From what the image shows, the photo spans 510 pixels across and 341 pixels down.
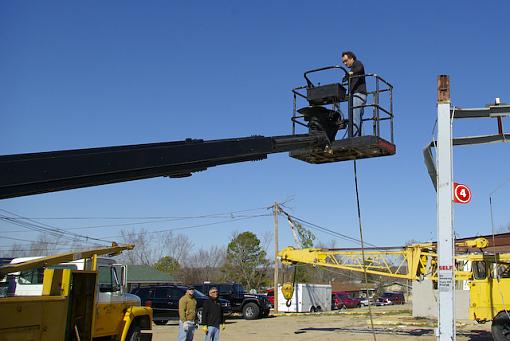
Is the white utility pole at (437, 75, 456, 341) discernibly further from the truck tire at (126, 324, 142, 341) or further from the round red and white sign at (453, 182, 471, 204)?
the truck tire at (126, 324, 142, 341)

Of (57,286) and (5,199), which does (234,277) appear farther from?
(5,199)

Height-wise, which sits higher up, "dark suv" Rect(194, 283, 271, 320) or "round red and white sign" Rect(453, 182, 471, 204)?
"round red and white sign" Rect(453, 182, 471, 204)

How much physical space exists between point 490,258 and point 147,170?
14.8 metres

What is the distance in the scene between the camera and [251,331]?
2223cm

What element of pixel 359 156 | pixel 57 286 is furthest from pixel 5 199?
pixel 359 156

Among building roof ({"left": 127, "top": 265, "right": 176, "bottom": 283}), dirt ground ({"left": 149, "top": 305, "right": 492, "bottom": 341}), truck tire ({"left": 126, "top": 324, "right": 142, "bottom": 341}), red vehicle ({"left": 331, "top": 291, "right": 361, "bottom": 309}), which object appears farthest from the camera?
building roof ({"left": 127, "top": 265, "right": 176, "bottom": 283})

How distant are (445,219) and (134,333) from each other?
26.3ft

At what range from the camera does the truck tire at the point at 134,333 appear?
41.8 feet

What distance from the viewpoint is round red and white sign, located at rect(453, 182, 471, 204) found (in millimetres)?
8336

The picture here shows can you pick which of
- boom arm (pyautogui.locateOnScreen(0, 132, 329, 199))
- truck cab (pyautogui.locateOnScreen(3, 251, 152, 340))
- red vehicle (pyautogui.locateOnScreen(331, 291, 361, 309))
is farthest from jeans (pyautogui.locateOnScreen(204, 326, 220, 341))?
red vehicle (pyautogui.locateOnScreen(331, 291, 361, 309))

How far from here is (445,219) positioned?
823 centimetres

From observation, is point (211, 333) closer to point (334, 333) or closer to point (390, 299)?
point (334, 333)

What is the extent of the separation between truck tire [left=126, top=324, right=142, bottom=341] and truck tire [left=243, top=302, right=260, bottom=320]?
1786cm

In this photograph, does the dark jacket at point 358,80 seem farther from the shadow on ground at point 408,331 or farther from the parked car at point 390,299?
the parked car at point 390,299
